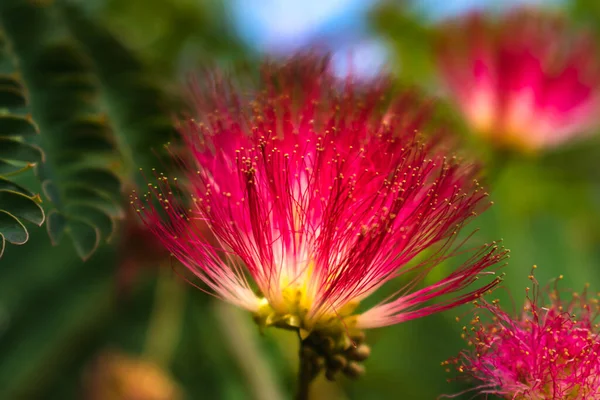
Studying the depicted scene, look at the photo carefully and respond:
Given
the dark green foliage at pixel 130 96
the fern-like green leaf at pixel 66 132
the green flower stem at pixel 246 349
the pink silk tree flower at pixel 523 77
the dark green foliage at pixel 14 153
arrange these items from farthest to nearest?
the pink silk tree flower at pixel 523 77, the green flower stem at pixel 246 349, the dark green foliage at pixel 130 96, the fern-like green leaf at pixel 66 132, the dark green foliage at pixel 14 153

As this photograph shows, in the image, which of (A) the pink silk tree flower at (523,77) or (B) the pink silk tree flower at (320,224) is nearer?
(B) the pink silk tree flower at (320,224)

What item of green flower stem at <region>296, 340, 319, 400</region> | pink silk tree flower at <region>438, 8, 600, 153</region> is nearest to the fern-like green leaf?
green flower stem at <region>296, 340, 319, 400</region>

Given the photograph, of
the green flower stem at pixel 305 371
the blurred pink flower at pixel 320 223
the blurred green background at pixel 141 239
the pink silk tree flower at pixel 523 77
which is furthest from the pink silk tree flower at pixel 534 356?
the pink silk tree flower at pixel 523 77

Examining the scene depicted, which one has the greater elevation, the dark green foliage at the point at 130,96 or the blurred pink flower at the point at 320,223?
the dark green foliage at the point at 130,96

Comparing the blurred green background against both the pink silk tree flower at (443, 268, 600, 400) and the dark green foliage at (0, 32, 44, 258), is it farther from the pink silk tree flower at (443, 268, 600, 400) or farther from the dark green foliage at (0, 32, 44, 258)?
the pink silk tree flower at (443, 268, 600, 400)

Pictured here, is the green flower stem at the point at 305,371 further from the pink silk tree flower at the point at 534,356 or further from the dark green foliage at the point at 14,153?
the dark green foliage at the point at 14,153

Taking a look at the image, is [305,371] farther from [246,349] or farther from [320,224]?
[246,349]

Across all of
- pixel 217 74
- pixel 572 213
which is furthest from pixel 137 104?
pixel 572 213
